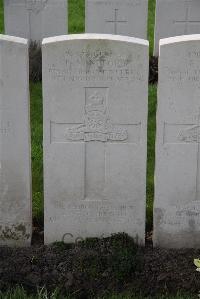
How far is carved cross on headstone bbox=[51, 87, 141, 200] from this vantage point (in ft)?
17.2

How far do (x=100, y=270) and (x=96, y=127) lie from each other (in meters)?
1.10

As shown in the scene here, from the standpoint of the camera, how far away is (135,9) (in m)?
10.8

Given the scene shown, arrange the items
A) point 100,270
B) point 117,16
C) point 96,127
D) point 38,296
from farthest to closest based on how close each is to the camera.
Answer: point 117,16 → point 96,127 → point 100,270 → point 38,296

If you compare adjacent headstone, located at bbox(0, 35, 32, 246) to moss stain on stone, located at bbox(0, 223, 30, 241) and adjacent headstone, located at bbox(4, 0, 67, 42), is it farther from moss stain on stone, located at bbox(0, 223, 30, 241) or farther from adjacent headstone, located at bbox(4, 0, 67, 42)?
adjacent headstone, located at bbox(4, 0, 67, 42)

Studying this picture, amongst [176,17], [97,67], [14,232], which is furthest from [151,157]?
[176,17]

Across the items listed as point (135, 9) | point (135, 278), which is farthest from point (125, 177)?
point (135, 9)

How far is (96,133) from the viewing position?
5.33 metres

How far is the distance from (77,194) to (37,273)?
76 cm

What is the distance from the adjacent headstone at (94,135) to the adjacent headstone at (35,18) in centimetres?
581

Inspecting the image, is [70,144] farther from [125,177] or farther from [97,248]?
[97,248]

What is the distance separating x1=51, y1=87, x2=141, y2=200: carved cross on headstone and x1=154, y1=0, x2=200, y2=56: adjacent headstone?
621cm

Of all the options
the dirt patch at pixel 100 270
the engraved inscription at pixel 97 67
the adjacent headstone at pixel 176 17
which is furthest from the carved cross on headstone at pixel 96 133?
the adjacent headstone at pixel 176 17

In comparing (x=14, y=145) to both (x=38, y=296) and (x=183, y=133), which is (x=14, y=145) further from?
(x=183, y=133)

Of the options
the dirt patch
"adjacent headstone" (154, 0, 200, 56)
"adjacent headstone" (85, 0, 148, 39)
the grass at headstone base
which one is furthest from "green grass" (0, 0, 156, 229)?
"adjacent headstone" (154, 0, 200, 56)
